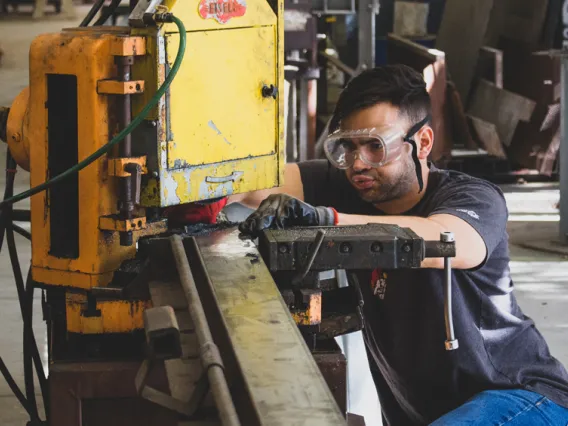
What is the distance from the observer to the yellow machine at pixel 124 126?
173 centimetres

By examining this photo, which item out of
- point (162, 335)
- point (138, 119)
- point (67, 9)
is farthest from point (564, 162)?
point (67, 9)

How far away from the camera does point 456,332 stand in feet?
6.89

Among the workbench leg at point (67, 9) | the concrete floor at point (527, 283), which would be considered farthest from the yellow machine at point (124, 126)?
the workbench leg at point (67, 9)

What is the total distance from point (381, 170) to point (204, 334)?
0.92 m

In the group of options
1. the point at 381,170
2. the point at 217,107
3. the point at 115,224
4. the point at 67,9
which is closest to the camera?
the point at 115,224

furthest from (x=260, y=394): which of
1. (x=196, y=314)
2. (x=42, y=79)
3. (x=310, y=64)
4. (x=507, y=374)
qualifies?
(x=310, y=64)

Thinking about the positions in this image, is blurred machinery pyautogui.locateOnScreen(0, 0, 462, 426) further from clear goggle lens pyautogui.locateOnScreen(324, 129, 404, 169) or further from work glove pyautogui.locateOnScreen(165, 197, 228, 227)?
clear goggle lens pyautogui.locateOnScreen(324, 129, 404, 169)

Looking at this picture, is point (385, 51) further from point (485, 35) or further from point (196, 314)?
point (196, 314)

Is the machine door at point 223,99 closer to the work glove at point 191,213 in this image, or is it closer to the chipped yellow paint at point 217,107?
the chipped yellow paint at point 217,107

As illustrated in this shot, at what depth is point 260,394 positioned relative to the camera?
4.06ft

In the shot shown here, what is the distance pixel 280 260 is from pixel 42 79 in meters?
0.54

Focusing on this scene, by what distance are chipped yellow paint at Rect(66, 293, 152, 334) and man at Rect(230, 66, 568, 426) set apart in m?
0.41

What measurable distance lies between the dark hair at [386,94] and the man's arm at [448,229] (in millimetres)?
325

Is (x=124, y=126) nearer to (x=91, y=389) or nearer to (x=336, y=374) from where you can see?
(x=91, y=389)
